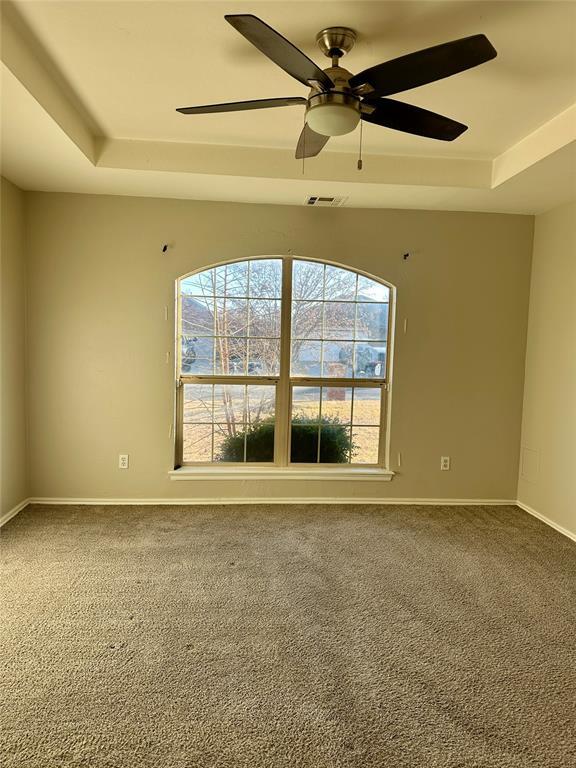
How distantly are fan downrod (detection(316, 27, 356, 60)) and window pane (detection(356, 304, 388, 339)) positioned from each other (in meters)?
2.12

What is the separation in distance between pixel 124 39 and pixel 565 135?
2.28m

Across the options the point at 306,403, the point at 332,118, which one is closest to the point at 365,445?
the point at 306,403

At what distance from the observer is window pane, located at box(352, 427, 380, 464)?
12.9 ft

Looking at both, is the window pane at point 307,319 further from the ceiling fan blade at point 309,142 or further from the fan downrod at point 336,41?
the fan downrod at point 336,41

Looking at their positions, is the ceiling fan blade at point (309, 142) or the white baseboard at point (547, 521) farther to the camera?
the white baseboard at point (547, 521)

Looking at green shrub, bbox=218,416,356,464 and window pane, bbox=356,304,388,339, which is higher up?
window pane, bbox=356,304,388,339

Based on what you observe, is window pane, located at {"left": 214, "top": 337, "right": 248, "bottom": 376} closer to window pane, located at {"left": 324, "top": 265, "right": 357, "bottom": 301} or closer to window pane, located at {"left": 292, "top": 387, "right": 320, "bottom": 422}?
window pane, located at {"left": 292, "top": 387, "right": 320, "bottom": 422}

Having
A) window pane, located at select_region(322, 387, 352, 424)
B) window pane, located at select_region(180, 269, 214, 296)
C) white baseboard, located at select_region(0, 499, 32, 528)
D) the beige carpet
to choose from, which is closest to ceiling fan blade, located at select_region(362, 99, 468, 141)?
window pane, located at select_region(180, 269, 214, 296)

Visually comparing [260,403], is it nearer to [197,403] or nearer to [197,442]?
[197,403]

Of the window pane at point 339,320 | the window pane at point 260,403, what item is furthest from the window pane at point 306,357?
the window pane at point 260,403

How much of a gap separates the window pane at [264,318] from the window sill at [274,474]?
1158 mm

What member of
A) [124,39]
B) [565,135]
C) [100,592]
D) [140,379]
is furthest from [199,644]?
[565,135]

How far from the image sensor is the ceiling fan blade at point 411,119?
1819 millimetres

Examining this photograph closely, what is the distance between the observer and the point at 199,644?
2.01 metres
